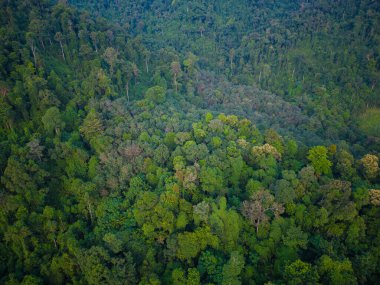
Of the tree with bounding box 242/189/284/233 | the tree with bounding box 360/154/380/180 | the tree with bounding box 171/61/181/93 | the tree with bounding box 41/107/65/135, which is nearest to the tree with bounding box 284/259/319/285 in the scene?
the tree with bounding box 242/189/284/233

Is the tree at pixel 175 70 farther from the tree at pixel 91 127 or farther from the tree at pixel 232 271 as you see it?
the tree at pixel 232 271

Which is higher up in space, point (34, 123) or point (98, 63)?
point (98, 63)

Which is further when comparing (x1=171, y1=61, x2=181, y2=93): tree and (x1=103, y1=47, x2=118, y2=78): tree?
(x1=171, y1=61, x2=181, y2=93): tree

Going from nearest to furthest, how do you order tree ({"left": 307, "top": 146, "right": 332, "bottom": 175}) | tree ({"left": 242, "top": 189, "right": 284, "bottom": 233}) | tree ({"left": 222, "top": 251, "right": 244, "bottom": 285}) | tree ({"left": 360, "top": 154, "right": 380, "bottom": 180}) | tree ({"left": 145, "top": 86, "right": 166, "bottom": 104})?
1. tree ({"left": 222, "top": 251, "right": 244, "bottom": 285})
2. tree ({"left": 242, "top": 189, "right": 284, "bottom": 233})
3. tree ({"left": 307, "top": 146, "right": 332, "bottom": 175})
4. tree ({"left": 360, "top": 154, "right": 380, "bottom": 180})
5. tree ({"left": 145, "top": 86, "right": 166, "bottom": 104})

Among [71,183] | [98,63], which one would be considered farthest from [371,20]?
[71,183]

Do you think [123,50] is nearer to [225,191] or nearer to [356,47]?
[225,191]

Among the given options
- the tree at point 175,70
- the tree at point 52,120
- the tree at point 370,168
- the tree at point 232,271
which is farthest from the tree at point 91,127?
the tree at point 370,168

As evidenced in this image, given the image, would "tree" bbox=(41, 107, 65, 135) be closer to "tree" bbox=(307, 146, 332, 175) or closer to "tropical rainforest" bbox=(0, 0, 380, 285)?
"tropical rainforest" bbox=(0, 0, 380, 285)
